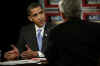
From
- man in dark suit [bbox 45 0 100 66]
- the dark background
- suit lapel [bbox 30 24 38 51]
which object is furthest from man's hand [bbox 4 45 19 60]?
man in dark suit [bbox 45 0 100 66]

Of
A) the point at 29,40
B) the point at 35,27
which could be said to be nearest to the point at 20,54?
the point at 29,40

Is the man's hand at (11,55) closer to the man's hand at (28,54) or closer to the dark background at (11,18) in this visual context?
the man's hand at (28,54)

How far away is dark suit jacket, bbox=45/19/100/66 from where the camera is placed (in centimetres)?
155

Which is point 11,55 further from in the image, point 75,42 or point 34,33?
point 75,42

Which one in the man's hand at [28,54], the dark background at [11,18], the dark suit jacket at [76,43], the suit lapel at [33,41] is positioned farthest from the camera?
the dark background at [11,18]

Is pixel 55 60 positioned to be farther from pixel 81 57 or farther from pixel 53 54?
pixel 81 57

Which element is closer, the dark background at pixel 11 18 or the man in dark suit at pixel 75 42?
the man in dark suit at pixel 75 42

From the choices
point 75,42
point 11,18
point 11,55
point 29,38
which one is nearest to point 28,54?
point 11,55

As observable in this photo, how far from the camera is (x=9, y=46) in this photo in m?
2.94

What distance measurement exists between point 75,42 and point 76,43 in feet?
0.03

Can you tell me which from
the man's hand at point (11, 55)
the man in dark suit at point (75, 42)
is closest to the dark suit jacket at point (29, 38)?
the man's hand at point (11, 55)

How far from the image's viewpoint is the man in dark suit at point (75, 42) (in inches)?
61.2

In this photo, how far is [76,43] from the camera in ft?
5.14

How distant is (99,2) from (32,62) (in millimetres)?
1548
